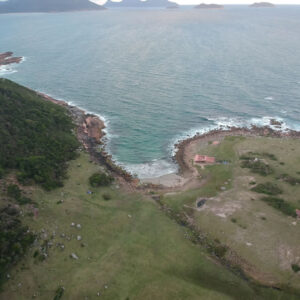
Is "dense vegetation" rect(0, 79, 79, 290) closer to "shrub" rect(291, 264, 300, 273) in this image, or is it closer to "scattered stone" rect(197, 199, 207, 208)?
"scattered stone" rect(197, 199, 207, 208)

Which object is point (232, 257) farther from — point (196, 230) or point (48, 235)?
point (48, 235)

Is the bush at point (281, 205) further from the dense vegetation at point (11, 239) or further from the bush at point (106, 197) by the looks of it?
the dense vegetation at point (11, 239)

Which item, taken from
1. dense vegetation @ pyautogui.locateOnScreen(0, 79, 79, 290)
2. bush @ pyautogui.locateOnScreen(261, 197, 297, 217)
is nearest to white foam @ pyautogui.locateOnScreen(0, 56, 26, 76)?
dense vegetation @ pyautogui.locateOnScreen(0, 79, 79, 290)

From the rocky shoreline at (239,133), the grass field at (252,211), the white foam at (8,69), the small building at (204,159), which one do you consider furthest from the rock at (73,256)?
the white foam at (8,69)

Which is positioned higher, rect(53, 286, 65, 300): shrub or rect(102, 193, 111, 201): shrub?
rect(102, 193, 111, 201): shrub

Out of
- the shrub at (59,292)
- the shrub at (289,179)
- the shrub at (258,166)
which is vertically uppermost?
the shrub at (258,166)

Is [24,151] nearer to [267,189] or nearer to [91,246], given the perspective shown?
[91,246]

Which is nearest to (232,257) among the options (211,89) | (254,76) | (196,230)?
(196,230)
